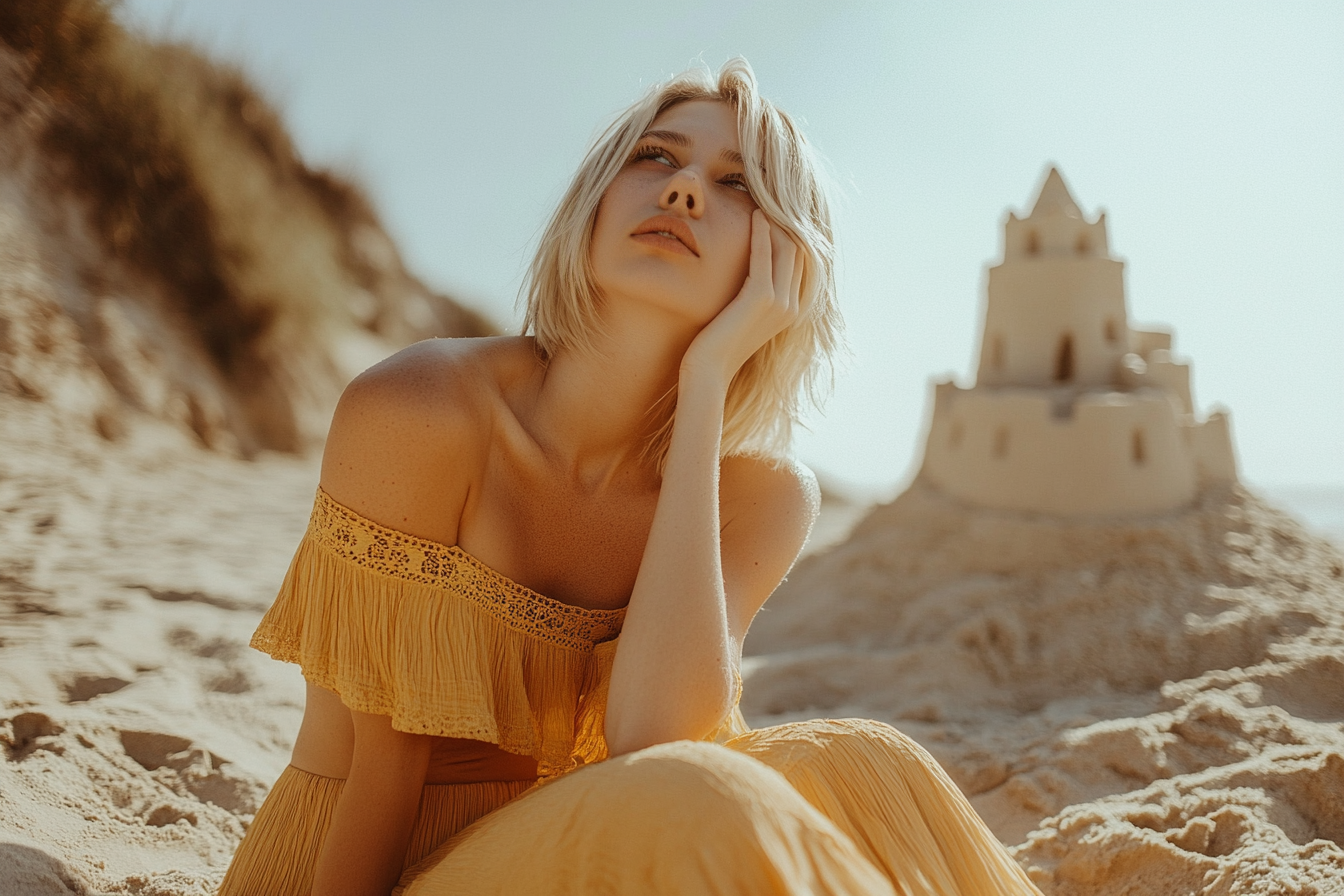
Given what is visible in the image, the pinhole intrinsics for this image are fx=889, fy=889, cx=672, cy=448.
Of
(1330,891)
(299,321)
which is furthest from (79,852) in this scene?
(299,321)

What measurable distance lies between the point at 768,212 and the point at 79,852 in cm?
205

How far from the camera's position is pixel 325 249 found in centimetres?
1102

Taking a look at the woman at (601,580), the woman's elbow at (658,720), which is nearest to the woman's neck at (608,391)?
the woman at (601,580)

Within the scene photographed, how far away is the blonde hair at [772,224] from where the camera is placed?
185 cm

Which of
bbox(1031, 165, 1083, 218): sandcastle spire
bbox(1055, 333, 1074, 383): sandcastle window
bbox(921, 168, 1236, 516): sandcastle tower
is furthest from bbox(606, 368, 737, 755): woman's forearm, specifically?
bbox(1031, 165, 1083, 218): sandcastle spire

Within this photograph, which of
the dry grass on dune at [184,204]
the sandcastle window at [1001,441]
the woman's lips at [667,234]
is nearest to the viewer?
the woman's lips at [667,234]

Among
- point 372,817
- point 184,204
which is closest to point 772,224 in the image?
point 372,817

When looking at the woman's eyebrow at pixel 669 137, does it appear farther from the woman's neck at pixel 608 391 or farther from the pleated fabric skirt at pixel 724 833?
the pleated fabric skirt at pixel 724 833

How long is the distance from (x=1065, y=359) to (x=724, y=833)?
17.2 feet

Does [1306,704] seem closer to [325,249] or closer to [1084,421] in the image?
[1084,421]

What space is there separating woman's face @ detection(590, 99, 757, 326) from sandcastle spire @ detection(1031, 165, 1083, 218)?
4.46 m

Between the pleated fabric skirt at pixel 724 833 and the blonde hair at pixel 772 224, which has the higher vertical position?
the blonde hair at pixel 772 224

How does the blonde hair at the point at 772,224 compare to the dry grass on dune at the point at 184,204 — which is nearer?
the blonde hair at the point at 772,224

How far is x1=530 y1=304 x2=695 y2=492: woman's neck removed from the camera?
183 centimetres
